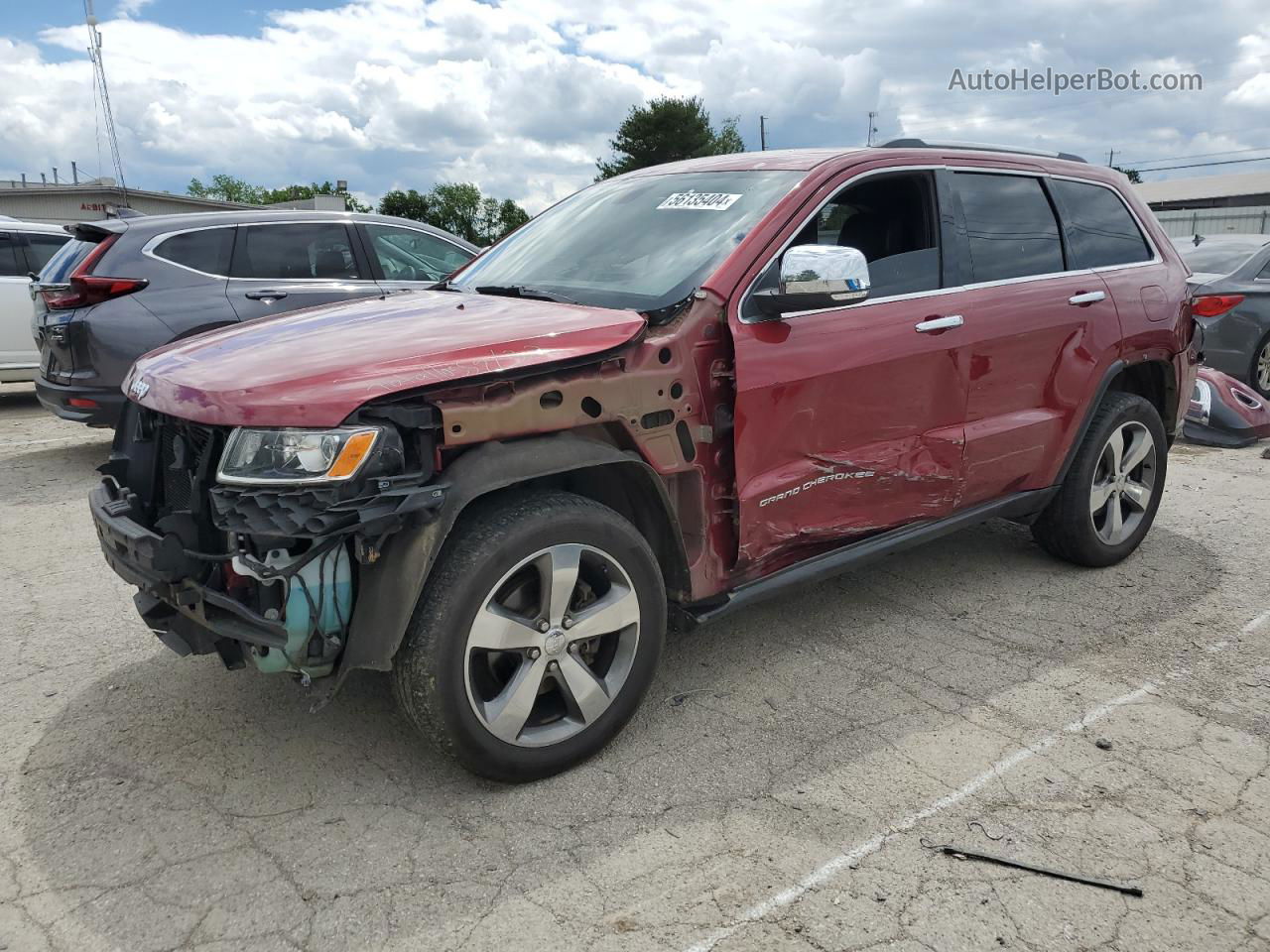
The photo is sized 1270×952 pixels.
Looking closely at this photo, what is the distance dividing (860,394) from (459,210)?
84074 millimetres

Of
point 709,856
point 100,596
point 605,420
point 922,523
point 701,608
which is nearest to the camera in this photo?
point 709,856

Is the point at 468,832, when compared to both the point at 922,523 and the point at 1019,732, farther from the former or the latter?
the point at 922,523

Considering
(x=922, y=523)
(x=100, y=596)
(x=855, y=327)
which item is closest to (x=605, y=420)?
(x=855, y=327)

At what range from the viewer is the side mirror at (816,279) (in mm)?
3055

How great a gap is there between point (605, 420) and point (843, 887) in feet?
4.59

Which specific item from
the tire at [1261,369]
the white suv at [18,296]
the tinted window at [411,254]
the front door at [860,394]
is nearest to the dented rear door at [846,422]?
the front door at [860,394]

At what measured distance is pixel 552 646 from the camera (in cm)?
282

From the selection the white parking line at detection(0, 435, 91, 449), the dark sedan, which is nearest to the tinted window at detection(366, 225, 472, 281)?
the white parking line at detection(0, 435, 91, 449)

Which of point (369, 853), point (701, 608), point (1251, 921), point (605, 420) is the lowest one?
point (1251, 921)

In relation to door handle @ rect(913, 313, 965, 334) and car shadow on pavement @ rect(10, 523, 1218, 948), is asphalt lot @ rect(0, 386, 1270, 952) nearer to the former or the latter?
car shadow on pavement @ rect(10, 523, 1218, 948)

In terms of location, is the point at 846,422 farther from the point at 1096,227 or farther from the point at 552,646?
the point at 1096,227

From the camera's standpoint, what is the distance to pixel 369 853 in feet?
8.51

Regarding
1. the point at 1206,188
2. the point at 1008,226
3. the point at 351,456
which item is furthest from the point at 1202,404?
the point at 1206,188

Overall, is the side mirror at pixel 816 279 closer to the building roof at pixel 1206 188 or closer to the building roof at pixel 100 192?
the building roof at pixel 100 192
